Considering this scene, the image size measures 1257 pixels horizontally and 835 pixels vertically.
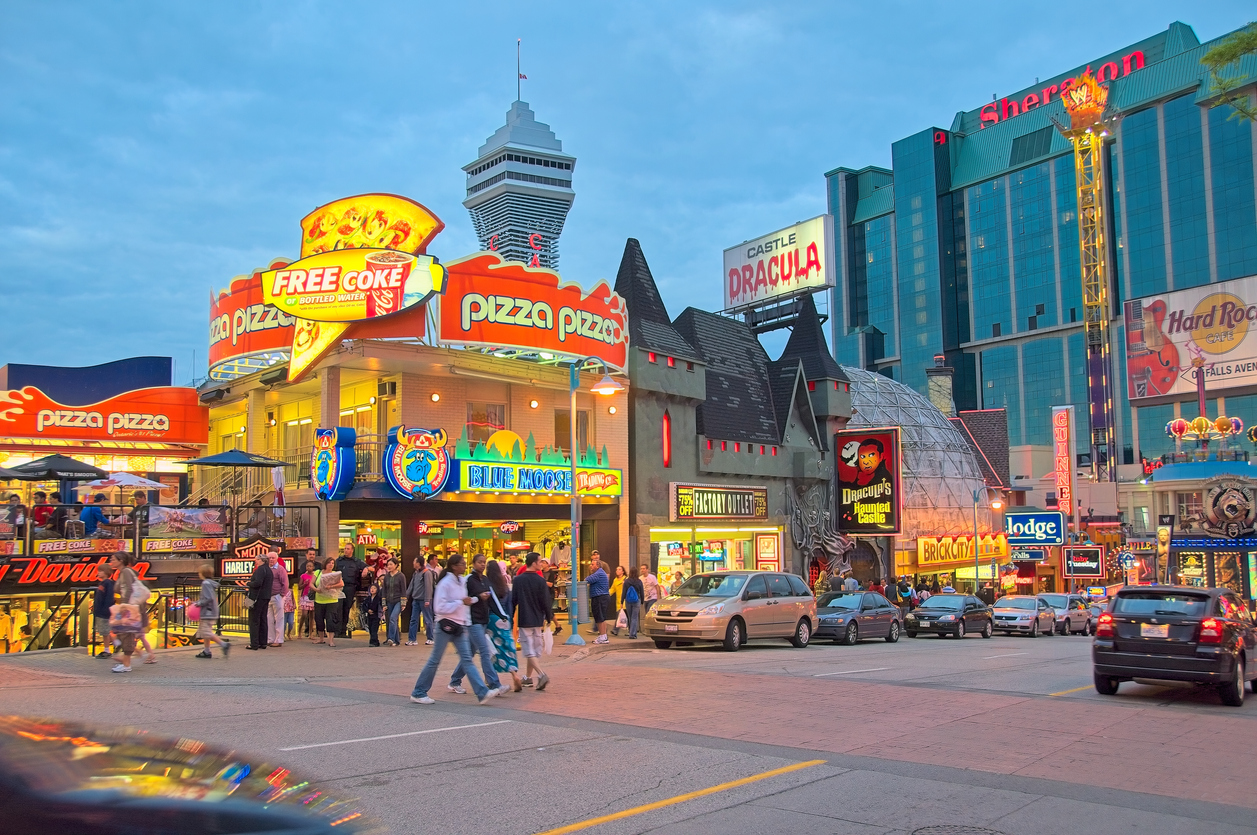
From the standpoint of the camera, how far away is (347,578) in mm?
20656

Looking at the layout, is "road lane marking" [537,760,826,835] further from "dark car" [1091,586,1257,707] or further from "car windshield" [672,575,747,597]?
"car windshield" [672,575,747,597]

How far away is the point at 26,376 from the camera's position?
110 ft

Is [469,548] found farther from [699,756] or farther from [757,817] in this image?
[757,817]

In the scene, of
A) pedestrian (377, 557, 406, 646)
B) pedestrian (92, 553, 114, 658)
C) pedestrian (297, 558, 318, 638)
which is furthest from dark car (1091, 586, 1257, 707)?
pedestrian (92, 553, 114, 658)

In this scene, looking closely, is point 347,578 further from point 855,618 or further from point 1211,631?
point 1211,631

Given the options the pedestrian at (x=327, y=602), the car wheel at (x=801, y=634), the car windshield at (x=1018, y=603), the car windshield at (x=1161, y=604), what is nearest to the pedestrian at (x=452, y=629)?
the pedestrian at (x=327, y=602)

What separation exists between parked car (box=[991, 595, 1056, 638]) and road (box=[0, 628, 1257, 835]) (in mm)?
14857

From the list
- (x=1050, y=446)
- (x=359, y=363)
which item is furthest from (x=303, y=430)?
(x=1050, y=446)

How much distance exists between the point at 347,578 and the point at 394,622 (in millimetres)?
1323

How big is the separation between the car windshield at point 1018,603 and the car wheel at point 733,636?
1395cm

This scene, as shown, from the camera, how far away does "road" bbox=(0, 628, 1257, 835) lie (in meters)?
7.24

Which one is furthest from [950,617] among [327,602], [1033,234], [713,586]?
[1033,234]

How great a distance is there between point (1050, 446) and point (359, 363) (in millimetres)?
106193

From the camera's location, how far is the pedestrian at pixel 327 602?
19.5 metres
